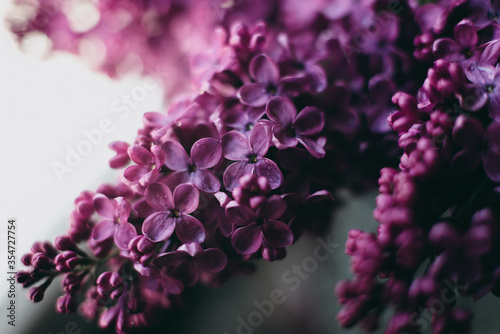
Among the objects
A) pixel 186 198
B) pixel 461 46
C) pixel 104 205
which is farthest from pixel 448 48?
pixel 104 205

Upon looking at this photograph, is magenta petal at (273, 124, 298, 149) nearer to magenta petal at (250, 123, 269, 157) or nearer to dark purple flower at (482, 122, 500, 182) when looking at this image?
magenta petal at (250, 123, 269, 157)

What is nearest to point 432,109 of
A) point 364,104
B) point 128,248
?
point 364,104

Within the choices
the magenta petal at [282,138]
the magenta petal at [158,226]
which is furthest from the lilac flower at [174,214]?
the magenta petal at [282,138]

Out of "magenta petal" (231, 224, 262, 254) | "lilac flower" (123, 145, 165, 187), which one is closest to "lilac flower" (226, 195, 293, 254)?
"magenta petal" (231, 224, 262, 254)

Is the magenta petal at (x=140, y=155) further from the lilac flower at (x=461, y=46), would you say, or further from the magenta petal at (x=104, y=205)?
the lilac flower at (x=461, y=46)

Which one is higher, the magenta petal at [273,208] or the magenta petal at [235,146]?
the magenta petal at [235,146]

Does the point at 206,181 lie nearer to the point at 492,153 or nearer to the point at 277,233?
the point at 277,233

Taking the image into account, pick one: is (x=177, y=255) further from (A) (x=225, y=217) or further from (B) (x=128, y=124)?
(B) (x=128, y=124)
